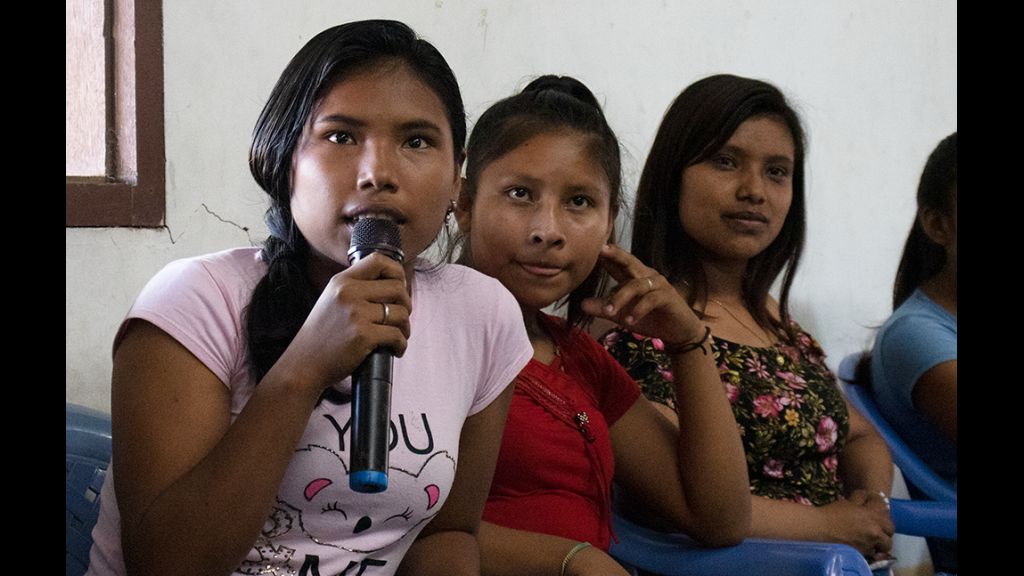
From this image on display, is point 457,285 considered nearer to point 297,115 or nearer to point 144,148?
point 297,115

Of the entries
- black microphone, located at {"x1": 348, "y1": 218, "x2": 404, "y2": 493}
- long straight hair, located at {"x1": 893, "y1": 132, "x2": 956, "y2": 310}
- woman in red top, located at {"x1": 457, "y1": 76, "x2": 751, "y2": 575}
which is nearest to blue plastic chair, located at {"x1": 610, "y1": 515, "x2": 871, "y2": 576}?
woman in red top, located at {"x1": 457, "y1": 76, "x2": 751, "y2": 575}

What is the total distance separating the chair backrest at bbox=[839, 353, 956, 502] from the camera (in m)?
2.37

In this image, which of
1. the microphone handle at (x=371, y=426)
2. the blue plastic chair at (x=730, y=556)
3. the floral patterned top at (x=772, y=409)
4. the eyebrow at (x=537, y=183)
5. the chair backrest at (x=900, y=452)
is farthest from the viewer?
the chair backrest at (x=900, y=452)

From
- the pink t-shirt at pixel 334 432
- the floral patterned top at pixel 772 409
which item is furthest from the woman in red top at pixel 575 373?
the pink t-shirt at pixel 334 432

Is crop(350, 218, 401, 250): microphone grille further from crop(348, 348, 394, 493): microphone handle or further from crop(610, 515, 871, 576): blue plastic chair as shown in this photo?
crop(610, 515, 871, 576): blue plastic chair

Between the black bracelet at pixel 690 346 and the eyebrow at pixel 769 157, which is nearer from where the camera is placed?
the black bracelet at pixel 690 346

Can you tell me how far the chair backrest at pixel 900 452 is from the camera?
237 cm

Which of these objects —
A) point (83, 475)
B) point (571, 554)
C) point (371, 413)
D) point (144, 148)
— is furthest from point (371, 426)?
point (144, 148)

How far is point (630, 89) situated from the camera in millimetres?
2473

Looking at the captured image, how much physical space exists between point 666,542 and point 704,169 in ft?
2.49

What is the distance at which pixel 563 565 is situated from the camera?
1.57m

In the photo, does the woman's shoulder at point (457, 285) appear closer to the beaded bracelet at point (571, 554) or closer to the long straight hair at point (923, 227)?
the beaded bracelet at point (571, 554)

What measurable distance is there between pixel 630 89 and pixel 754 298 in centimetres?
56

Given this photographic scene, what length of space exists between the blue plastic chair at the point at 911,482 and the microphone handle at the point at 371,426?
4.81 feet
